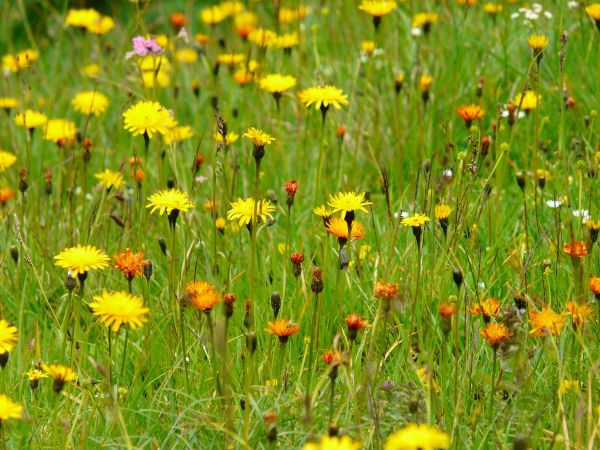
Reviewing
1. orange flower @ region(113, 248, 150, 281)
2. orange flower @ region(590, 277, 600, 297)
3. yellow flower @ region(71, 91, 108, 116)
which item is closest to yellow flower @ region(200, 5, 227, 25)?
yellow flower @ region(71, 91, 108, 116)

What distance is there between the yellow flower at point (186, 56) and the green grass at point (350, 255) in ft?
0.24

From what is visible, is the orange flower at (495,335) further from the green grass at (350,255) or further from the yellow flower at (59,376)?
Answer: the yellow flower at (59,376)

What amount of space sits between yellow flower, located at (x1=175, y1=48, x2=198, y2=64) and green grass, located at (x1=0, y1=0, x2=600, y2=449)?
0.24 ft

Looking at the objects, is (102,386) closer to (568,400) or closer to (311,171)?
(568,400)

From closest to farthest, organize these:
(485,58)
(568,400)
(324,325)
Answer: (568,400) → (324,325) → (485,58)

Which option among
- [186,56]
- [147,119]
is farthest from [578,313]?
[186,56]

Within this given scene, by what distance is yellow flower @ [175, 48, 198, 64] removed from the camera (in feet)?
13.9

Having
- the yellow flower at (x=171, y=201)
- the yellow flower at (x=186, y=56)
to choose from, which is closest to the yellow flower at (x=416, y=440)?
the yellow flower at (x=171, y=201)

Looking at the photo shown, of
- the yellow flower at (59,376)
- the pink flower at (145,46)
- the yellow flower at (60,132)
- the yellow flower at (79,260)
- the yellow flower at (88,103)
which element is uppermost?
the pink flower at (145,46)

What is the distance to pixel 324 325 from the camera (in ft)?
7.55

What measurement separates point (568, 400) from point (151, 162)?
2.03 m

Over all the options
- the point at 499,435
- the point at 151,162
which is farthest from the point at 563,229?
the point at 151,162

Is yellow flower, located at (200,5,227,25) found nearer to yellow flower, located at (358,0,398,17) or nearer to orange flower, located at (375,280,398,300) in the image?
yellow flower, located at (358,0,398,17)

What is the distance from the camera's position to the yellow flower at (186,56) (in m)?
4.24
